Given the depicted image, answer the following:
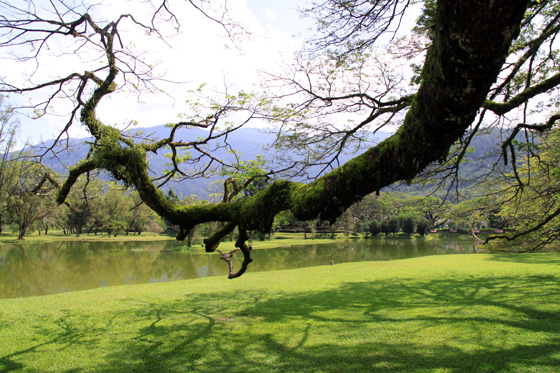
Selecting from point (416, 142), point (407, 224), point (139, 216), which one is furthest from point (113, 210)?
point (416, 142)

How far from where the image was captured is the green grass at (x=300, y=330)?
13.1ft

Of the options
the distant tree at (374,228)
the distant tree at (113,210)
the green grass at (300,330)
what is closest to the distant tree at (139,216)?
the distant tree at (113,210)

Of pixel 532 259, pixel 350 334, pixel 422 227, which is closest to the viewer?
pixel 350 334

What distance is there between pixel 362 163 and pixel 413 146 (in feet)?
1.47

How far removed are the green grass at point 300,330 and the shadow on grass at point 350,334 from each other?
17mm

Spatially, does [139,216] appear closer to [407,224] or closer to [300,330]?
[407,224]

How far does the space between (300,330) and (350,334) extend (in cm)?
83

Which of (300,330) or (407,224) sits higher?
(407,224)

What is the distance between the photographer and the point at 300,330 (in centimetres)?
529

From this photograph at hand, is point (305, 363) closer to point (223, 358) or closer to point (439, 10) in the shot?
point (223, 358)

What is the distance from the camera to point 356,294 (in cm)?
829

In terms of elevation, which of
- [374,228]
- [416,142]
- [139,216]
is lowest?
[374,228]

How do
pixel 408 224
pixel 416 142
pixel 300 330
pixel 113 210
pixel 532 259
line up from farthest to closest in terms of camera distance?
pixel 408 224
pixel 113 210
pixel 532 259
pixel 300 330
pixel 416 142

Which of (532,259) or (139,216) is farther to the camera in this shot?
(139,216)
